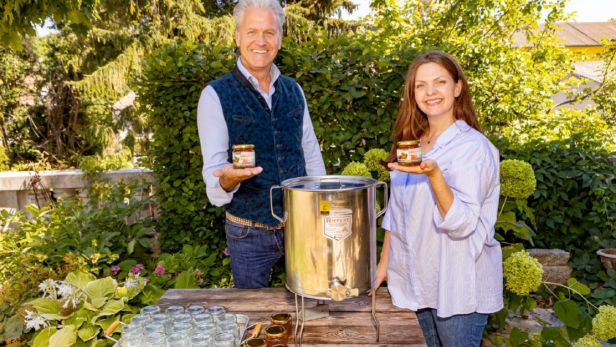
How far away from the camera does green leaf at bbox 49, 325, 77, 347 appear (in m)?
2.06

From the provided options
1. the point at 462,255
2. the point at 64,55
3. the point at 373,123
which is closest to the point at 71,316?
the point at 462,255

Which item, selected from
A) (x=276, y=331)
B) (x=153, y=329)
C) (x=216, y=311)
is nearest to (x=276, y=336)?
(x=276, y=331)

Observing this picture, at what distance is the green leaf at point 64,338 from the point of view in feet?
6.77

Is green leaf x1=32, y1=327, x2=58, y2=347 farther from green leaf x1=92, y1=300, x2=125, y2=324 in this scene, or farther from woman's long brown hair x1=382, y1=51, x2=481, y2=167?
woman's long brown hair x1=382, y1=51, x2=481, y2=167

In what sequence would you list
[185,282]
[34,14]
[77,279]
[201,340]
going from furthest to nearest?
[34,14]
[185,282]
[77,279]
[201,340]

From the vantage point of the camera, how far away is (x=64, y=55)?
1169 centimetres

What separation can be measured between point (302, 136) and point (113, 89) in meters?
10.3

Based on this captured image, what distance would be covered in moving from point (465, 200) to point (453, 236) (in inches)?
6.6

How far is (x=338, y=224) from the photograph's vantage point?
4.11 ft

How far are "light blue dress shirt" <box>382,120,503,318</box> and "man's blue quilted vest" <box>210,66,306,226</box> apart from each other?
63 centimetres

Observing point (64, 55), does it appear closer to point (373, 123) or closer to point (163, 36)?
point (163, 36)

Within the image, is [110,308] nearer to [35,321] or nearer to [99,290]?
[99,290]

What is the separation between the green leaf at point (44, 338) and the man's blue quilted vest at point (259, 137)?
1237 mm

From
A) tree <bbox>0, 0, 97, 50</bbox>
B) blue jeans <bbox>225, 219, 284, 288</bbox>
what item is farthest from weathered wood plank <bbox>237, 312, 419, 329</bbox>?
tree <bbox>0, 0, 97, 50</bbox>
